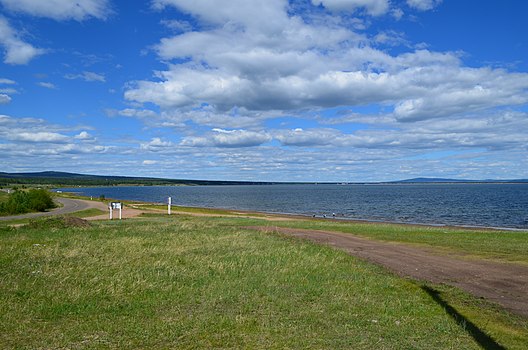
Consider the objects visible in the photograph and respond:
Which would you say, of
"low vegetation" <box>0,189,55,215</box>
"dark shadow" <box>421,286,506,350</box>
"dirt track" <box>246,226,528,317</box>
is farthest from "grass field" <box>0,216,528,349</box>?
"low vegetation" <box>0,189,55,215</box>

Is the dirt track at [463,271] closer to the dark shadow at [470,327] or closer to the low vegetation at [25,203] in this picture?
the dark shadow at [470,327]

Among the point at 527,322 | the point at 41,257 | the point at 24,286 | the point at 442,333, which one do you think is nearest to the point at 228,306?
the point at 442,333

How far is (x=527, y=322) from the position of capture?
356 inches

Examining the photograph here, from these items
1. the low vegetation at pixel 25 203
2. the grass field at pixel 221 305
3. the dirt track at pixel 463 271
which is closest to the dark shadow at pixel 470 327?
the grass field at pixel 221 305

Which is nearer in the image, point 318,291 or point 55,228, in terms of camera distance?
point 318,291

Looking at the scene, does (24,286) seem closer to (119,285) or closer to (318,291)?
(119,285)

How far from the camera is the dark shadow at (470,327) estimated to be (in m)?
7.51

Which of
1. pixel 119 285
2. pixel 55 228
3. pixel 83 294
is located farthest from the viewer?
pixel 55 228

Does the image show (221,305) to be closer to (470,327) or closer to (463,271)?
(470,327)

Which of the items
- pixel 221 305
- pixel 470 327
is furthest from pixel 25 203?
pixel 470 327

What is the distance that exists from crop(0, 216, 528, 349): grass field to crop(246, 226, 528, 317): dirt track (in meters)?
0.85

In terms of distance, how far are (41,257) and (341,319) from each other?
34.1 feet

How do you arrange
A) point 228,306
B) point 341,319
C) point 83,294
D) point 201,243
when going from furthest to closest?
point 201,243, point 83,294, point 228,306, point 341,319

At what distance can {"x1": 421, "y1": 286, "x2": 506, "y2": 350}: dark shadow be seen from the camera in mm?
7506
